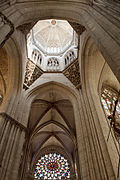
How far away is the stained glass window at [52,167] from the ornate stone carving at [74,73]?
9958 millimetres

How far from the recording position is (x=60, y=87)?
9500 mm

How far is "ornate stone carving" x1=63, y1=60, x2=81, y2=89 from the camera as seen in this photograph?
27.9ft

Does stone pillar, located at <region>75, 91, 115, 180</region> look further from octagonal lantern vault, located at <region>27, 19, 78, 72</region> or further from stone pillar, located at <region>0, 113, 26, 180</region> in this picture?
octagonal lantern vault, located at <region>27, 19, 78, 72</region>

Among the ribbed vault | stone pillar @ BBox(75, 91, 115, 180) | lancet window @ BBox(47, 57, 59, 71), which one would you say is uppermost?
lancet window @ BBox(47, 57, 59, 71)

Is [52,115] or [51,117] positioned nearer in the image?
[52,115]

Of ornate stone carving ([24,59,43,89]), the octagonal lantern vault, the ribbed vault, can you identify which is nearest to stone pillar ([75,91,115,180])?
ornate stone carving ([24,59,43,89])

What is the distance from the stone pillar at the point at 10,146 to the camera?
4.64 metres

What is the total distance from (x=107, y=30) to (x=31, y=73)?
6.70 m

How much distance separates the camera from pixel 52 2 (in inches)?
212

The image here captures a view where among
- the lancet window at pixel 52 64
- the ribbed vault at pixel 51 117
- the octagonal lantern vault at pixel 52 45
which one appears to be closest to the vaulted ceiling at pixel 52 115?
the ribbed vault at pixel 51 117

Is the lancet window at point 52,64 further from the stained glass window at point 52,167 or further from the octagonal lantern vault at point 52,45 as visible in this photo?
the stained glass window at point 52,167

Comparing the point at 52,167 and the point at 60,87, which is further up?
the point at 60,87

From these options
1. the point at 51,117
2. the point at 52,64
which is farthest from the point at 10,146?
the point at 51,117

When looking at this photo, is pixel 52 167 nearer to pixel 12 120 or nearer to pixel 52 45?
pixel 12 120
